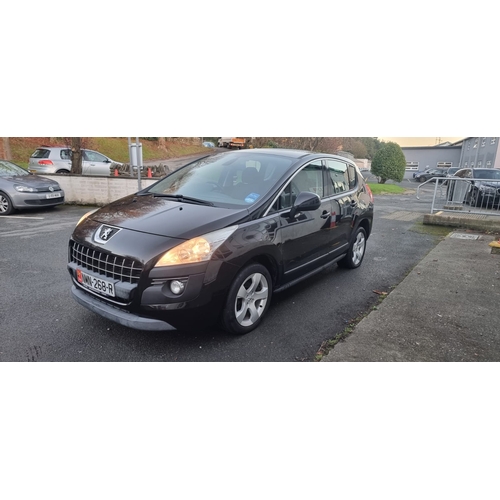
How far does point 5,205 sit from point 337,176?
8644 millimetres

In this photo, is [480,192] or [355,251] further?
[480,192]

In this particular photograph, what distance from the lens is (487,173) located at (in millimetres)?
13234

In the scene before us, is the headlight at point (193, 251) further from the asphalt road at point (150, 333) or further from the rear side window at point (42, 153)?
the rear side window at point (42, 153)

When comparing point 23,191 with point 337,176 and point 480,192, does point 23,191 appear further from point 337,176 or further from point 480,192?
point 480,192

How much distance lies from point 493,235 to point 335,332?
6301mm

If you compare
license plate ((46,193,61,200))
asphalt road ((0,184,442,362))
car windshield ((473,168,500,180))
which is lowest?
asphalt road ((0,184,442,362))

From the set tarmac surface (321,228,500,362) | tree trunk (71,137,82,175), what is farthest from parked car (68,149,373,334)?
tree trunk (71,137,82,175)

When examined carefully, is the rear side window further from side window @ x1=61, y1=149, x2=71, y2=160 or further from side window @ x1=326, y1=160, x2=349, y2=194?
side window @ x1=326, y1=160, x2=349, y2=194

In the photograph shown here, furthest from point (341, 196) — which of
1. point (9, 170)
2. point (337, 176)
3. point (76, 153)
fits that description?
point (76, 153)

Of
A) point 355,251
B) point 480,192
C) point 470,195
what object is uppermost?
point 480,192

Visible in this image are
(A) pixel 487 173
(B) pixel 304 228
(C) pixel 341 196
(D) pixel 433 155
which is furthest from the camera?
(D) pixel 433 155

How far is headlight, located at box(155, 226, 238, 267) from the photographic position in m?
2.76

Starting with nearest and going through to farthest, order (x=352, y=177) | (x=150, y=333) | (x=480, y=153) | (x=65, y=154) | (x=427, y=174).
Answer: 1. (x=150, y=333)
2. (x=352, y=177)
3. (x=65, y=154)
4. (x=480, y=153)
5. (x=427, y=174)

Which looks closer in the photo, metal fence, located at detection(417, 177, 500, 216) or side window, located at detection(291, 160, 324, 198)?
side window, located at detection(291, 160, 324, 198)
